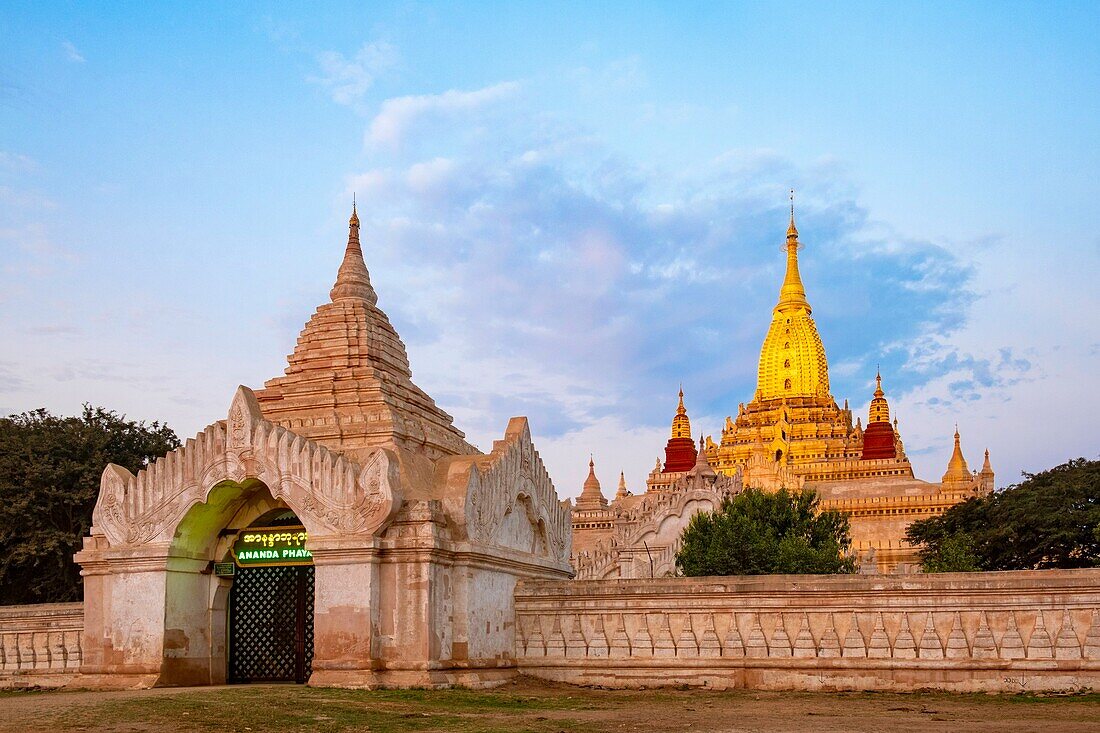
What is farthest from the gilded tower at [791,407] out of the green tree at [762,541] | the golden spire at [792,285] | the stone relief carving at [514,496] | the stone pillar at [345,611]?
the stone pillar at [345,611]

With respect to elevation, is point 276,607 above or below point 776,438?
below

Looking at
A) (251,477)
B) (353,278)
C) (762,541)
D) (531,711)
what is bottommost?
(531,711)

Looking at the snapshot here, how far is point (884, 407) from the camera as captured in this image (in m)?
92.8

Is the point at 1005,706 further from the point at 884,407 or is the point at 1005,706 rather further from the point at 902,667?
the point at 884,407

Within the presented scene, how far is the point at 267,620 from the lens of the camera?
23891 mm

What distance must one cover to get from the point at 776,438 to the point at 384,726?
7591cm

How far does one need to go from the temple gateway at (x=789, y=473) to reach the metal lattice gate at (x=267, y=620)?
29.5 meters

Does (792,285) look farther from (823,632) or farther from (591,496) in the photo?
Result: (823,632)

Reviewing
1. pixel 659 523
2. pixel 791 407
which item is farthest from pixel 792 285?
pixel 659 523

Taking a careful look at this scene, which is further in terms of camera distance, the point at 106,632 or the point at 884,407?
the point at 884,407

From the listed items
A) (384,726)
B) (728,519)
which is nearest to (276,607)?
(384,726)

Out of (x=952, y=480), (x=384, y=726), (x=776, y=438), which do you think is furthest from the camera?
(x=776, y=438)

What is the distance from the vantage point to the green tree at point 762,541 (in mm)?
39219

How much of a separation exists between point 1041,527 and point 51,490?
38.5 meters
